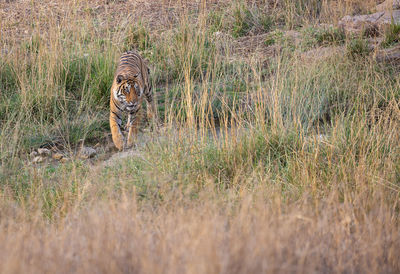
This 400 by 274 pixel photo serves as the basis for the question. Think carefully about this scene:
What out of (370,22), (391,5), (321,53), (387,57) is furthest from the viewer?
(391,5)

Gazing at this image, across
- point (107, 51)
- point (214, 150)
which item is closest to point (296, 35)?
point (107, 51)

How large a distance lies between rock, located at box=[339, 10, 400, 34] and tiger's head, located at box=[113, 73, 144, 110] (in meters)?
3.51

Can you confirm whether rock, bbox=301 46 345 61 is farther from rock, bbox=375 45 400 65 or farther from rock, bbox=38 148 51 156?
rock, bbox=38 148 51 156

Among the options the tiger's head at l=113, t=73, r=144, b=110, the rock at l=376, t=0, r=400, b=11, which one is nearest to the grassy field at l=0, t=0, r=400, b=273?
the tiger's head at l=113, t=73, r=144, b=110

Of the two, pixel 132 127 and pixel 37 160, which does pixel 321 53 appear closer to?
pixel 132 127

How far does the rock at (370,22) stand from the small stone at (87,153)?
4.29 m

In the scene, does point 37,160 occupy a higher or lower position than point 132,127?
lower

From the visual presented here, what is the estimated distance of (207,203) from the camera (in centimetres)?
271

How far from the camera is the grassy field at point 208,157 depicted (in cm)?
226

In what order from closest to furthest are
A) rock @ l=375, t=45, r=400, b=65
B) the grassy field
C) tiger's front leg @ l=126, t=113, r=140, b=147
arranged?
the grassy field, tiger's front leg @ l=126, t=113, r=140, b=147, rock @ l=375, t=45, r=400, b=65

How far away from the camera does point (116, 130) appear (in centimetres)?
548

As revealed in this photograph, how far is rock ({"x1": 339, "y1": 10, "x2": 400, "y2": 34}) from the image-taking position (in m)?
7.24

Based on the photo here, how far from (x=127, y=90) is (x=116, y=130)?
493 mm

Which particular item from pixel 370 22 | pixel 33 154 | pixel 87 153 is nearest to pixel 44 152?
pixel 33 154
